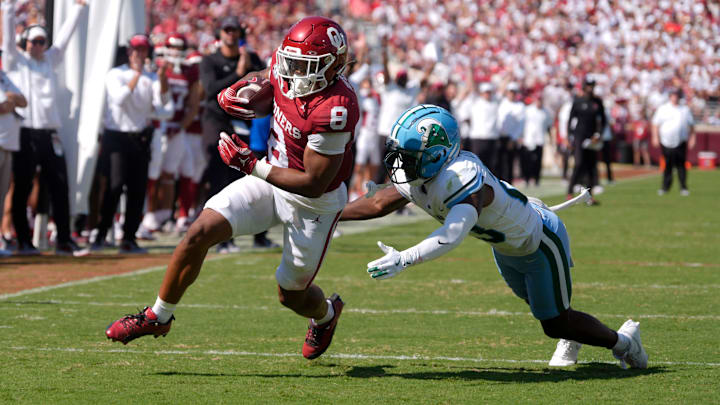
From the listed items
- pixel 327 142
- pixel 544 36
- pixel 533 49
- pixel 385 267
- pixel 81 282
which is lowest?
pixel 533 49

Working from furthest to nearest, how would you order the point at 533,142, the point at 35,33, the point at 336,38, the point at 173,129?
1. the point at 533,142
2. the point at 173,129
3. the point at 35,33
4. the point at 336,38

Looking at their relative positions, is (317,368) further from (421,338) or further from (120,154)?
(120,154)

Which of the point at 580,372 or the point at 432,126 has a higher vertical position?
the point at 432,126

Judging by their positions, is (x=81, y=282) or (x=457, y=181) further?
(x=81, y=282)

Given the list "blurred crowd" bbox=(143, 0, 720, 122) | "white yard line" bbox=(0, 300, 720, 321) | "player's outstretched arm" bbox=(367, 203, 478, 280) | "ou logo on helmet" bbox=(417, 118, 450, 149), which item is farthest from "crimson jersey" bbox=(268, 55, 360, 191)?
"blurred crowd" bbox=(143, 0, 720, 122)

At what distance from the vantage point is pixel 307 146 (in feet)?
16.4

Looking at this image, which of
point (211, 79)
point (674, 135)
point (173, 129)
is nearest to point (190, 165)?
point (173, 129)

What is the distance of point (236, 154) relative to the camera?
4.85 meters

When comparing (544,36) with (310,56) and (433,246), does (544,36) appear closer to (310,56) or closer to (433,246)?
(310,56)

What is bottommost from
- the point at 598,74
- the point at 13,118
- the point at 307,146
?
the point at 598,74

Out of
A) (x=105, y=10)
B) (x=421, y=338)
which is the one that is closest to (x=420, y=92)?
(x=105, y=10)

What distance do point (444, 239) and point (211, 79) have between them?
6028 mm

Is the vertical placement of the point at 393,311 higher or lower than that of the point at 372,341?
lower

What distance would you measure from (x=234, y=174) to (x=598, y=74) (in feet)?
81.8
